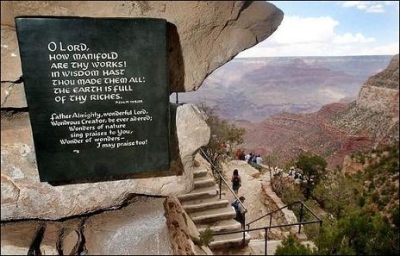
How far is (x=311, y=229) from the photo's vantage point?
463 cm

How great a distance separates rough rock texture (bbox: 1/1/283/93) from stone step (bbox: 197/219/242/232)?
2.98 metres

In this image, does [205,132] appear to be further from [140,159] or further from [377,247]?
[377,247]

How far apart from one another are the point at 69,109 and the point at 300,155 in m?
9.32

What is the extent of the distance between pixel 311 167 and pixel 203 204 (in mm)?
5837

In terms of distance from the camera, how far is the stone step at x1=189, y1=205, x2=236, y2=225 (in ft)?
16.1

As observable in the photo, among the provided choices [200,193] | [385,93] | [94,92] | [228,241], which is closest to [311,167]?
[200,193]

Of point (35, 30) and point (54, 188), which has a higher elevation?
point (35, 30)

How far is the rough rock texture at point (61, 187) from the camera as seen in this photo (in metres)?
2.20

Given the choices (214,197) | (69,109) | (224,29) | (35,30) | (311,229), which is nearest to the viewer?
(35,30)

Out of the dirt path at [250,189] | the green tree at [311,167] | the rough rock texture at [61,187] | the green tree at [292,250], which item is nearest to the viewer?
the rough rock texture at [61,187]

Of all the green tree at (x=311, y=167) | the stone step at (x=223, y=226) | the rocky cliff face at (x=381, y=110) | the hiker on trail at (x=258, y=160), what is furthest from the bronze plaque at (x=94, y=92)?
the hiker on trail at (x=258, y=160)

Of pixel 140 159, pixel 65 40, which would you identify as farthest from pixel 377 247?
pixel 65 40

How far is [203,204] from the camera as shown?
5199 millimetres

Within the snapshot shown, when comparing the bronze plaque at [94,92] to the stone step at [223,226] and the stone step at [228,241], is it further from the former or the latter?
the stone step at [223,226]
